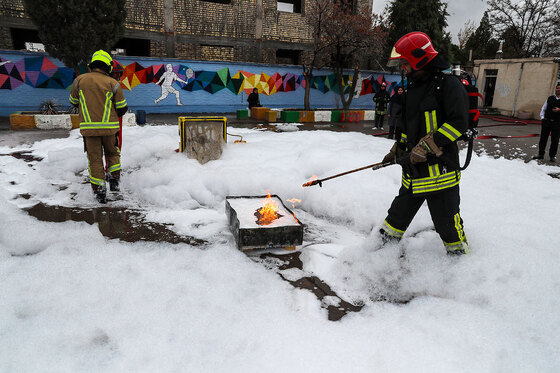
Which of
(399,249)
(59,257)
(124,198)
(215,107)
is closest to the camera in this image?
(59,257)

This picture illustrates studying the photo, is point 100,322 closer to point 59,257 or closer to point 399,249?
point 59,257

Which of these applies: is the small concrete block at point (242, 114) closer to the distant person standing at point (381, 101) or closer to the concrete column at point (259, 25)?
the distant person standing at point (381, 101)

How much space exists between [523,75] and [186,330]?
23693mm

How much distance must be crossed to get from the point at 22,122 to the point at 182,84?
6.97 meters

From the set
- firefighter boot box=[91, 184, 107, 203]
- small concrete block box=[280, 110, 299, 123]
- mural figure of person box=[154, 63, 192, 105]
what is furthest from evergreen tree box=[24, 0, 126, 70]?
firefighter boot box=[91, 184, 107, 203]

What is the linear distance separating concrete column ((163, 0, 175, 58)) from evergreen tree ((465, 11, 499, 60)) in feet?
99.5

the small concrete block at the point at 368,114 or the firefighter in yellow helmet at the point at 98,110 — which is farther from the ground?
the firefighter in yellow helmet at the point at 98,110

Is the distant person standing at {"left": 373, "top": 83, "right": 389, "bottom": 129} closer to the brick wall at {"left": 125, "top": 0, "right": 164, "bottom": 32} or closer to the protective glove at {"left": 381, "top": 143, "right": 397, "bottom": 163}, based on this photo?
the protective glove at {"left": 381, "top": 143, "right": 397, "bottom": 163}

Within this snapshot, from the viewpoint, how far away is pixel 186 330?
90.0 inches

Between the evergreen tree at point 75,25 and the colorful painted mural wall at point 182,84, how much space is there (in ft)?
7.66

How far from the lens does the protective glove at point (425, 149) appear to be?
2.69 metres

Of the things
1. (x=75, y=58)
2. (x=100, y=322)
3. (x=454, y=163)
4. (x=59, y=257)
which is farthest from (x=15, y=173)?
(x=75, y=58)

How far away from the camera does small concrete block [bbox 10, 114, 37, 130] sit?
33.0 ft

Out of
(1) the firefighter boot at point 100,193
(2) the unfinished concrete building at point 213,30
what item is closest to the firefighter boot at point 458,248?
(1) the firefighter boot at point 100,193
